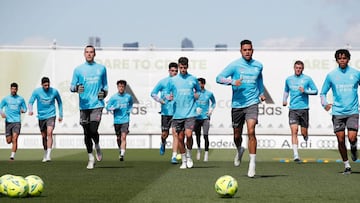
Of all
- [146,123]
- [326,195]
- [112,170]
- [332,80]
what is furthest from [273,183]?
[146,123]

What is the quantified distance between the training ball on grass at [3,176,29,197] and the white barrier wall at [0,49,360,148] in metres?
21.6

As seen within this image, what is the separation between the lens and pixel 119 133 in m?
23.0

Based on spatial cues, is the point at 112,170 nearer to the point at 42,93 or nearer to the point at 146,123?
the point at 42,93

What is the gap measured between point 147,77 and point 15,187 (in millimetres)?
21941

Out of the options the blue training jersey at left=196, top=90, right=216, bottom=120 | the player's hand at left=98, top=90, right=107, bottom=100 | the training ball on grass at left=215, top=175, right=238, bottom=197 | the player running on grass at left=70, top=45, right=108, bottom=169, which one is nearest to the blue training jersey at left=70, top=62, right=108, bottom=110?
the player running on grass at left=70, top=45, right=108, bottom=169

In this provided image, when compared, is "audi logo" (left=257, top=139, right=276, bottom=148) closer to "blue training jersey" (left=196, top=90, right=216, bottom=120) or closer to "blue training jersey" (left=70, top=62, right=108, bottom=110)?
"blue training jersey" (left=196, top=90, right=216, bottom=120)

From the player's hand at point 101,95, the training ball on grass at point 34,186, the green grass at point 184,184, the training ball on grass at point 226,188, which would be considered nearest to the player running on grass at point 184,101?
the green grass at point 184,184

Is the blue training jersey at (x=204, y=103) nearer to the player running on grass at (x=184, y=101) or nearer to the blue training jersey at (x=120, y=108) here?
the blue training jersey at (x=120, y=108)

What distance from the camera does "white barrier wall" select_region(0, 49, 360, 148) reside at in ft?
105

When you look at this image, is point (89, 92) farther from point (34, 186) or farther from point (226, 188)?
point (226, 188)

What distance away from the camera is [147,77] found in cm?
3219

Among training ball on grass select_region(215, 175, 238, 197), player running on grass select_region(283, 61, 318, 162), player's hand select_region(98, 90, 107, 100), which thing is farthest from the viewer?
player running on grass select_region(283, 61, 318, 162)

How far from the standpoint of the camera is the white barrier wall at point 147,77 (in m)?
32.1

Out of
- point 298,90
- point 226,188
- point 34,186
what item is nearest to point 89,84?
point 34,186
